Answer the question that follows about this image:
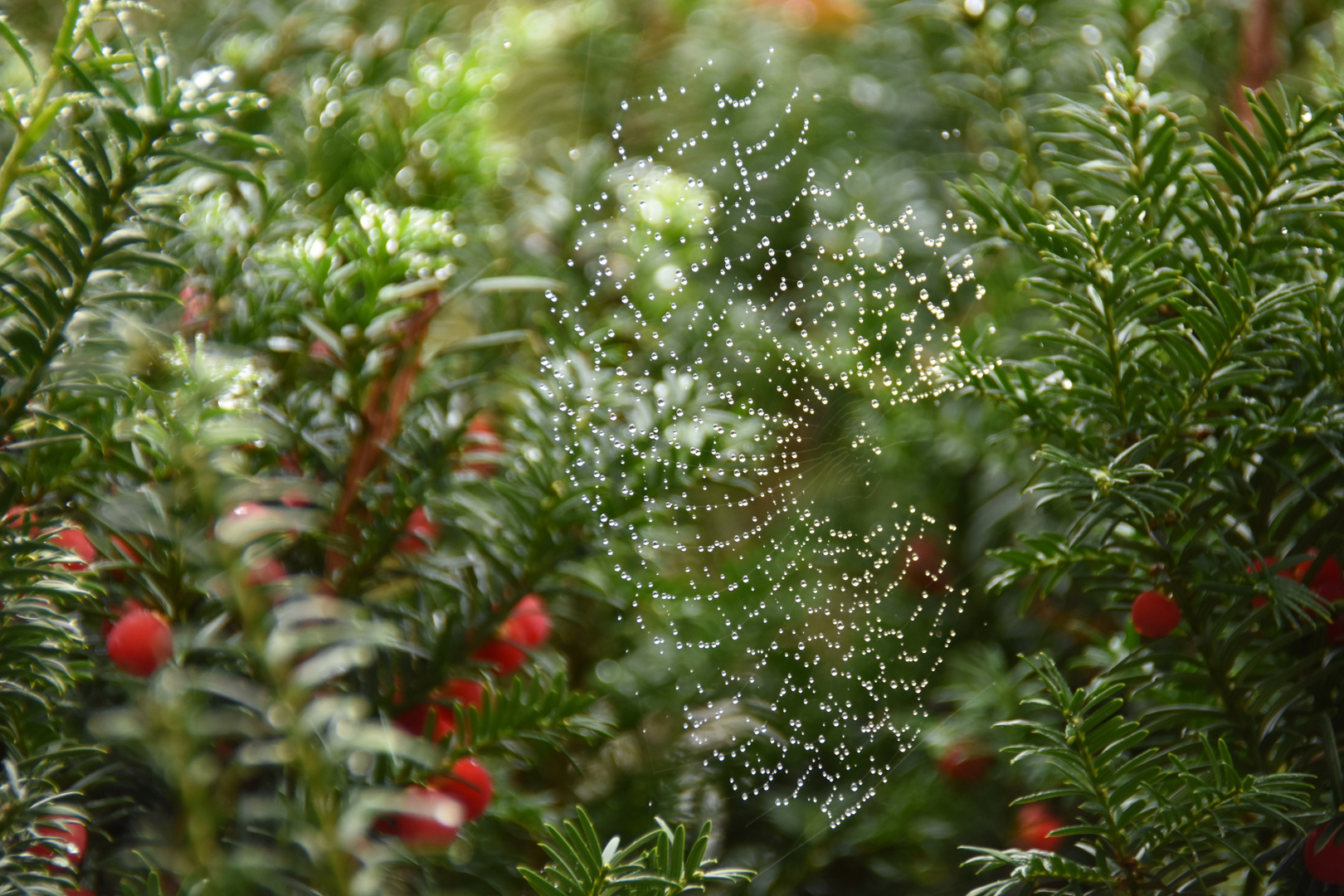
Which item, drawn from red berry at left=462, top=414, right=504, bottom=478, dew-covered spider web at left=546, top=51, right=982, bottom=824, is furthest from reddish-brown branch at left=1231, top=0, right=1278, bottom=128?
red berry at left=462, top=414, right=504, bottom=478

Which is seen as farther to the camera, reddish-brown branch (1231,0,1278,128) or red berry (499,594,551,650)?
reddish-brown branch (1231,0,1278,128)

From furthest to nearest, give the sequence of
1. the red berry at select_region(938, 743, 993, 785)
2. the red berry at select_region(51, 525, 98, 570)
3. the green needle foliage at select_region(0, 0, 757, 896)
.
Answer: the red berry at select_region(938, 743, 993, 785), the red berry at select_region(51, 525, 98, 570), the green needle foliage at select_region(0, 0, 757, 896)

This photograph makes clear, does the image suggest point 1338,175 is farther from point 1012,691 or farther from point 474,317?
point 474,317

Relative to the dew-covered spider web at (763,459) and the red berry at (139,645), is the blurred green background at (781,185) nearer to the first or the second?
the dew-covered spider web at (763,459)

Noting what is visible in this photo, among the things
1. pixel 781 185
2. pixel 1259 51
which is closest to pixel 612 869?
pixel 781 185

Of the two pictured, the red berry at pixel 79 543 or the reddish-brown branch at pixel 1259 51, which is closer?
the red berry at pixel 79 543

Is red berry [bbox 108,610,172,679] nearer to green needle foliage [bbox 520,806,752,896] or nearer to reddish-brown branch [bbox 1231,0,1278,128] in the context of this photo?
green needle foliage [bbox 520,806,752,896]

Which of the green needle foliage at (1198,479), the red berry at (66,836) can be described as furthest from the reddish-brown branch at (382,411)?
the green needle foliage at (1198,479)
